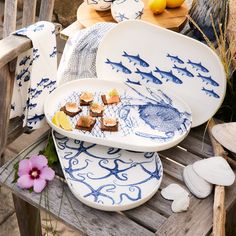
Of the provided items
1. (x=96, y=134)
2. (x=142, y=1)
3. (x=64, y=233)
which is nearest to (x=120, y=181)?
(x=96, y=134)

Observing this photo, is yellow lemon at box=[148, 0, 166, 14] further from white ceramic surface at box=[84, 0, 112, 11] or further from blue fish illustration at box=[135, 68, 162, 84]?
blue fish illustration at box=[135, 68, 162, 84]

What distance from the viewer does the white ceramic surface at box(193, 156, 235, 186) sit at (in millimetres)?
1428

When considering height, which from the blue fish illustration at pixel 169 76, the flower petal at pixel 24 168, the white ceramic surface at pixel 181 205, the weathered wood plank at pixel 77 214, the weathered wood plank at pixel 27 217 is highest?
the blue fish illustration at pixel 169 76

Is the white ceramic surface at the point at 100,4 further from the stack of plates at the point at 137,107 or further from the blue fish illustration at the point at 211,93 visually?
the blue fish illustration at the point at 211,93

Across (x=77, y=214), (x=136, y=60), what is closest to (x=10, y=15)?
(x=136, y=60)

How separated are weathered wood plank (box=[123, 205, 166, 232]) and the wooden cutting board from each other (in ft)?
2.52

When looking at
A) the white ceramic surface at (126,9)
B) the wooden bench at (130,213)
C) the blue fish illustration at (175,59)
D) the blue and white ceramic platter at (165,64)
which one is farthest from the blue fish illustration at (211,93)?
the white ceramic surface at (126,9)

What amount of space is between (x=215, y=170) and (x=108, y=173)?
11.6 inches

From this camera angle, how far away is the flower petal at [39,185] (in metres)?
1.43

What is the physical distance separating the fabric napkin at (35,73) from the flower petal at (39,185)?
0.23 meters

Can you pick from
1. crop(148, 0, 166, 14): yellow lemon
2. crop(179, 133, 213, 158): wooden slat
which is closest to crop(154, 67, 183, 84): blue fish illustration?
crop(179, 133, 213, 158): wooden slat

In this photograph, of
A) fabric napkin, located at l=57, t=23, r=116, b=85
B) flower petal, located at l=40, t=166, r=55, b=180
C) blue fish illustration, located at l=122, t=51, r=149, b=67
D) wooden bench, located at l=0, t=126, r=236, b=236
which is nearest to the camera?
wooden bench, located at l=0, t=126, r=236, b=236

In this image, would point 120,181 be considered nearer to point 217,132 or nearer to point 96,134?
point 96,134

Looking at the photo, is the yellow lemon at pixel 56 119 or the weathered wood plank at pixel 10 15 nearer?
the yellow lemon at pixel 56 119
